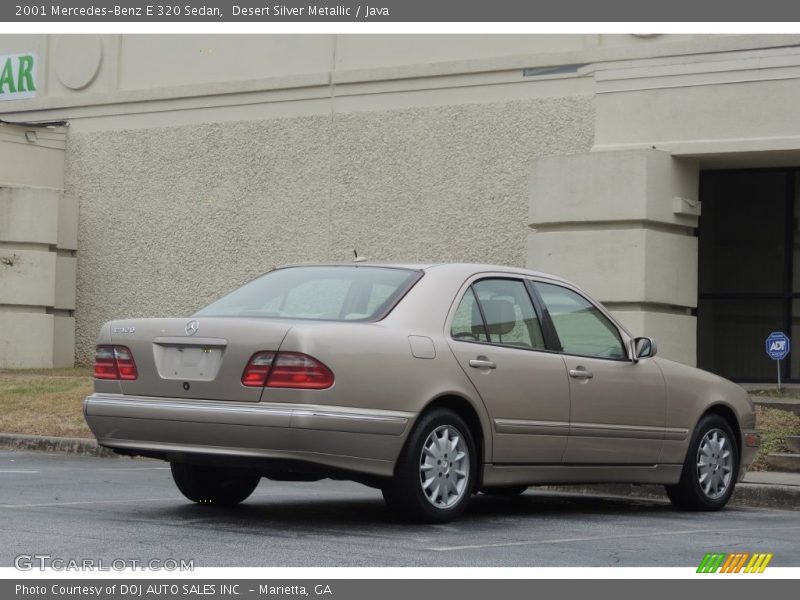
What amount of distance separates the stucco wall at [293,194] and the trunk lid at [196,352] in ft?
36.7

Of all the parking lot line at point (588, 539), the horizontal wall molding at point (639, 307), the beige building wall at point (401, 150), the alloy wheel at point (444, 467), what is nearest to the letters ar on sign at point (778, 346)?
the beige building wall at point (401, 150)

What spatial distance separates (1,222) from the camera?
864 inches

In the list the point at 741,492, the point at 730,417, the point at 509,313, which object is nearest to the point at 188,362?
the point at 509,313

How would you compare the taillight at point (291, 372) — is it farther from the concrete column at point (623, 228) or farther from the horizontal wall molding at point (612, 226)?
the horizontal wall molding at point (612, 226)

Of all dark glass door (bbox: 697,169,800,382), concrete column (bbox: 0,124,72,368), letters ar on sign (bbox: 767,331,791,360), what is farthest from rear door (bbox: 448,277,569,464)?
concrete column (bbox: 0,124,72,368)

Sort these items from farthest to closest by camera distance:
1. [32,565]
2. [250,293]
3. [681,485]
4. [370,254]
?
[370,254], [681,485], [250,293], [32,565]

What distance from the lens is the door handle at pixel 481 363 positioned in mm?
8438

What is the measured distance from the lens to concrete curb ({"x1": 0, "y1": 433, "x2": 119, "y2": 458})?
1421cm

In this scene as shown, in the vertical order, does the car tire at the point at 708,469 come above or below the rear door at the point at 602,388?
below

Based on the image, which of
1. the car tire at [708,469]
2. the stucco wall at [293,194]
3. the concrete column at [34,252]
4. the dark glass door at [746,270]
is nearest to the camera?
the car tire at [708,469]

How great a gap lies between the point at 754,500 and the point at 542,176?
22.4 ft

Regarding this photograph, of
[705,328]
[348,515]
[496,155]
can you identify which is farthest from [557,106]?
[348,515]

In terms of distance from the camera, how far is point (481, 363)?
849 centimetres
